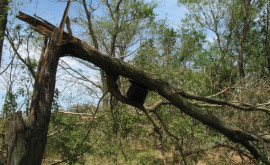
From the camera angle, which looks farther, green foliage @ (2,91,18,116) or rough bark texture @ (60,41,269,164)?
green foliage @ (2,91,18,116)

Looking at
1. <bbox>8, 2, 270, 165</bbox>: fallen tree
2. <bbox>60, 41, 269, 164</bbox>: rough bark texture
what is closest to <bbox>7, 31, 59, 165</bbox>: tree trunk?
<bbox>8, 2, 270, 165</bbox>: fallen tree

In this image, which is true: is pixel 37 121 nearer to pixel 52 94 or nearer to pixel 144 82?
pixel 52 94

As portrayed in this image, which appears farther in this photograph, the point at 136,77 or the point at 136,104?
the point at 136,104

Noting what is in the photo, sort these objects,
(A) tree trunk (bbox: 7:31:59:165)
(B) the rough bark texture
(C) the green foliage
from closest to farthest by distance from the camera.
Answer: (A) tree trunk (bbox: 7:31:59:165) → (B) the rough bark texture → (C) the green foliage

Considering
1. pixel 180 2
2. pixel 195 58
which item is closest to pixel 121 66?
pixel 195 58

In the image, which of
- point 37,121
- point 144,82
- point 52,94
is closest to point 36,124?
point 37,121

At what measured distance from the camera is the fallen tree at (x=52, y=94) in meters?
2.82


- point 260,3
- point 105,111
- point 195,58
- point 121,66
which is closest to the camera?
point 121,66

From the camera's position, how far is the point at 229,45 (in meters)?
21.7

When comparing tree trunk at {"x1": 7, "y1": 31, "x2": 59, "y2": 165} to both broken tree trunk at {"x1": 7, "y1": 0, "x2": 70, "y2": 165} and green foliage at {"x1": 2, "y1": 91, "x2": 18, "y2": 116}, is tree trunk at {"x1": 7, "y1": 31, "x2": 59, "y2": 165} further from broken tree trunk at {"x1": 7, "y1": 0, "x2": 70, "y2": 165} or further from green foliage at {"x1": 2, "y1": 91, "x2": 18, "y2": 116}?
green foliage at {"x1": 2, "y1": 91, "x2": 18, "y2": 116}

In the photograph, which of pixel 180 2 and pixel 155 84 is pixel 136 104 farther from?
pixel 180 2

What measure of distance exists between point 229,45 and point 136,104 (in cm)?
1961

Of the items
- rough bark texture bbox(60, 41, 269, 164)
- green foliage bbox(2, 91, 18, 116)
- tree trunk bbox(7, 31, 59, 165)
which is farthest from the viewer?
green foliage bbox(2, 91, 18, 116)

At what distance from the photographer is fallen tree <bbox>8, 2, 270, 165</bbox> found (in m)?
2.82
